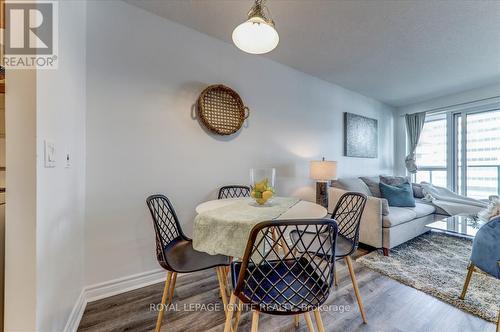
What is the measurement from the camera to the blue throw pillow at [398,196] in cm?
309

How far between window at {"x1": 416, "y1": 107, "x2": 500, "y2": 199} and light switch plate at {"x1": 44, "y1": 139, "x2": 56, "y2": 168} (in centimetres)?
547

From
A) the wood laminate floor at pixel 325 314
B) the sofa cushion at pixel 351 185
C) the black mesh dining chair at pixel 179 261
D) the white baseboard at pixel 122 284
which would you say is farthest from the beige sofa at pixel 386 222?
the white baseboard at pixel 122 284

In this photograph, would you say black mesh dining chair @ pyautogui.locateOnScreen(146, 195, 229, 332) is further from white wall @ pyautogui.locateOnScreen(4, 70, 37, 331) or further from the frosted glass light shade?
the frosted glass light shade

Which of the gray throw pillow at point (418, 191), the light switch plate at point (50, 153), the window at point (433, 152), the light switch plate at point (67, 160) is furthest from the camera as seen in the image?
the window at point (433, 152)

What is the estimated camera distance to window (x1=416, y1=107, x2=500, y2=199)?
137 inches

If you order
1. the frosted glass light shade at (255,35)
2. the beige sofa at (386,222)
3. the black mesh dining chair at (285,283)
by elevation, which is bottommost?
the beige sofa at (386,222)

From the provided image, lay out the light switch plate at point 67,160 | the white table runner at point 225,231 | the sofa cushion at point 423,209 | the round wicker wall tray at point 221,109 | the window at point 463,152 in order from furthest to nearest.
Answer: the window at point 463,152
the sofa cushion at point 423,209
the round wicker wall tray at point 221,109
the light switch plate at point 67,160
the white table runner at point 225,231

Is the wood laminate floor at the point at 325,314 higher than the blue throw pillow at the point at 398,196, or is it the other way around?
the blue throw pillow at the point at 398,196

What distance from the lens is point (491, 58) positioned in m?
2.55

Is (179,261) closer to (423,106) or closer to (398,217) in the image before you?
(398,217)

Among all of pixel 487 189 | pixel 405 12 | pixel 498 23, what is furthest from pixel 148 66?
pixel 487 189

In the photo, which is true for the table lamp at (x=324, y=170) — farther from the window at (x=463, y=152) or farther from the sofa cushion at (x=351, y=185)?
the window at (x=463, y=152)

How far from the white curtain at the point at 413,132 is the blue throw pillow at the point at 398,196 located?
1.34m

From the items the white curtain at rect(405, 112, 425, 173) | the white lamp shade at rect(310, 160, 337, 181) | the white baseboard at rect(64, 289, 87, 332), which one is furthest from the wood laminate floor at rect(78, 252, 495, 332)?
the white curtain at rect(405, 112, 425, 173)
